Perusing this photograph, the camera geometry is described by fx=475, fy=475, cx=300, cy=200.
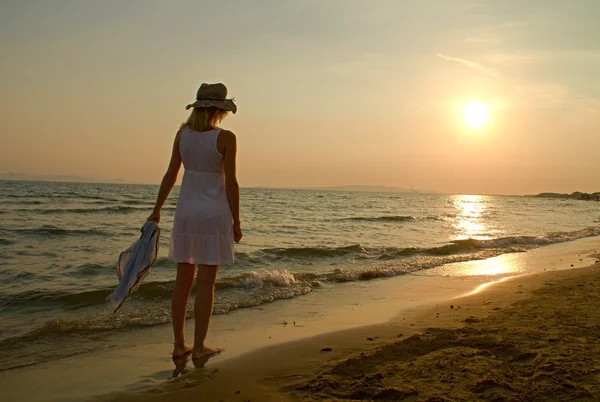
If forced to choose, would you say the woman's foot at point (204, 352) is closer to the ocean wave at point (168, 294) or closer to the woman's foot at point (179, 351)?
the woman's foot at point (179, 351)

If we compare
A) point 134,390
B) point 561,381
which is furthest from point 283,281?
point 561,381

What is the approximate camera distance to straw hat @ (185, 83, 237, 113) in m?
3.39

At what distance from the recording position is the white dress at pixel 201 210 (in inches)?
134

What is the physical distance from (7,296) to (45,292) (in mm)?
420

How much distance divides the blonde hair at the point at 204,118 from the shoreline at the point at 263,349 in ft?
5.65

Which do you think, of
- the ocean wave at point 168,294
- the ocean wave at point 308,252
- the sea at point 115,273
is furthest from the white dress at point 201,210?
the ocean wave at point 308,252

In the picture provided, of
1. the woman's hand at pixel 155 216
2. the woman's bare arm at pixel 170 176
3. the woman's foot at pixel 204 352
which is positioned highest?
the woman's bare arm at pixel 170 176

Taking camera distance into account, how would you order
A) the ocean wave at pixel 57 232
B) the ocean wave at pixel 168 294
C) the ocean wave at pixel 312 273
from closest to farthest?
the ocean wave at pixel 168 294, the ocean wave at pixel 312 273, the ocean wave at pixel 57 232

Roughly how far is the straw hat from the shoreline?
1872 mm

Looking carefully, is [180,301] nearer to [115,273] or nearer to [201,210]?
[201,210]

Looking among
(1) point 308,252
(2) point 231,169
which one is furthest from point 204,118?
(1) point 308,252

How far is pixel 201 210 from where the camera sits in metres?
3.42

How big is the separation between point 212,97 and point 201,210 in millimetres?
813

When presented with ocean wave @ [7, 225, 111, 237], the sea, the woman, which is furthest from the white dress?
ocean wave @ [7, 225, 111, 237]
